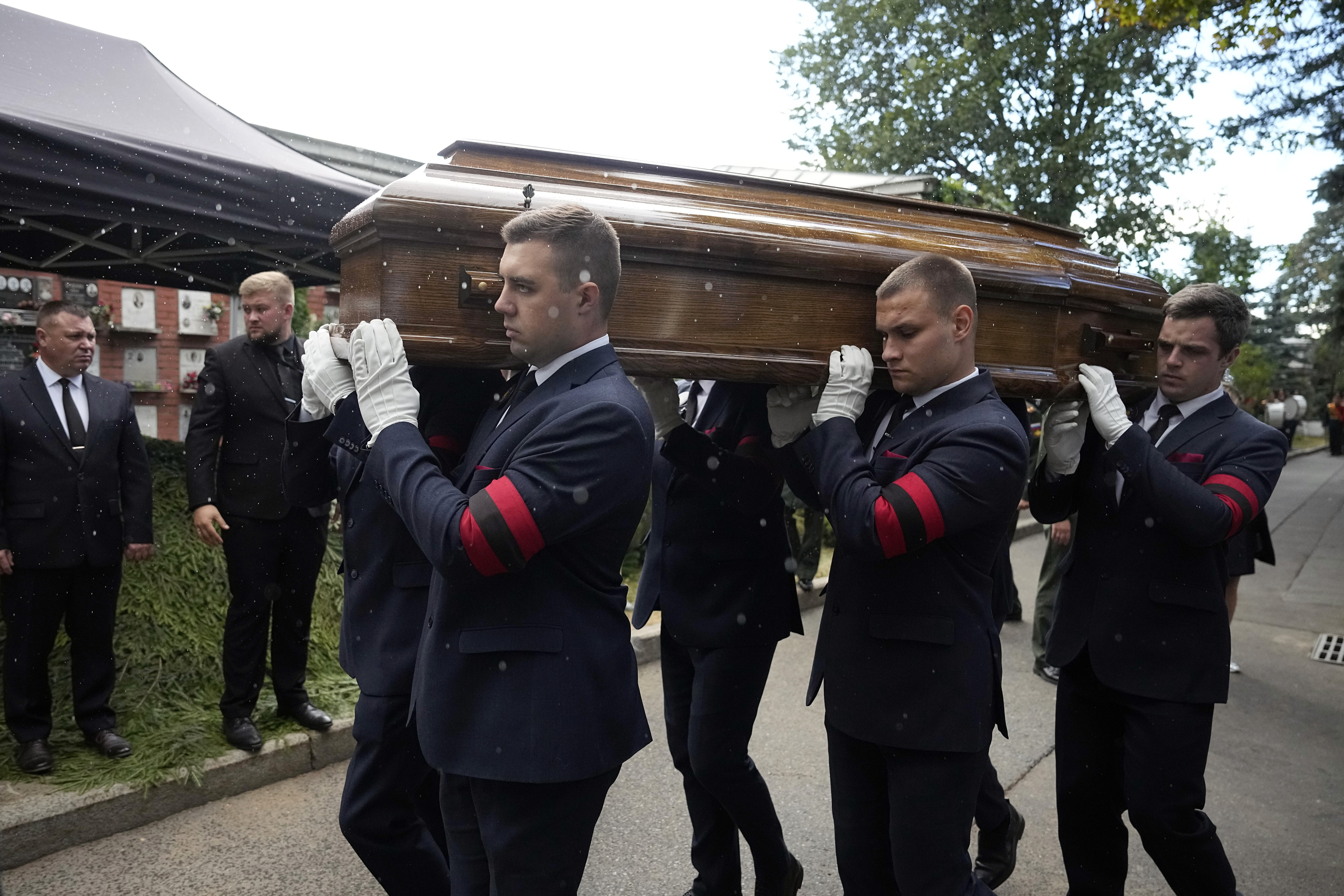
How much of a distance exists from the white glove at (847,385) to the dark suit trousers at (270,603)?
2833mm

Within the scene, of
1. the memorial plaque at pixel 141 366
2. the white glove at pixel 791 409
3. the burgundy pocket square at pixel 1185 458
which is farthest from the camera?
the memorial plaque at pixel 141 366

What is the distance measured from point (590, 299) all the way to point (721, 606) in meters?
1.18

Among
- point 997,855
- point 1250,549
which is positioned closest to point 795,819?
point 997,855

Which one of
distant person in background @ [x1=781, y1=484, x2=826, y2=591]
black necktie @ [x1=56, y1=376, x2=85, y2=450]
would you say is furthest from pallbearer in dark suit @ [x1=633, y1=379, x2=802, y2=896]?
distant person in background @ [x1=781, y1=484, x2=826, y2=591]

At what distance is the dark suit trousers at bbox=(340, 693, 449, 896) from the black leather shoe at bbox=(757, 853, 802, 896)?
99 cm

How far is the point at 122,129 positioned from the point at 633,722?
3.34m

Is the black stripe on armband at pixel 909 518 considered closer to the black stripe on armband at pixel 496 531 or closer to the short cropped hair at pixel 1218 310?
the black stripe on armband at pixel 496 531

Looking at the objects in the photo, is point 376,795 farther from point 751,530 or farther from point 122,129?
point 122,129

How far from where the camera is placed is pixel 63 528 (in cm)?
389

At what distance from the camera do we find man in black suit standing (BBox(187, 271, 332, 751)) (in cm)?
412

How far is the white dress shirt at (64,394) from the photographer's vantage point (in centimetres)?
402

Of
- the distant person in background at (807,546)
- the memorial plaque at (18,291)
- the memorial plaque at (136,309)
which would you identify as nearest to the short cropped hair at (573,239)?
the distant person in background at (807,546)

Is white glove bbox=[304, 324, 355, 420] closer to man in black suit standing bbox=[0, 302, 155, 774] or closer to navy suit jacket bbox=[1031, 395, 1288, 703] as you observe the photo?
navy suit jacket bbox=[1031, 395, 1288, 703]

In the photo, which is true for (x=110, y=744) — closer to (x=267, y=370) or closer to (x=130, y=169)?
(x=267, y=370)
